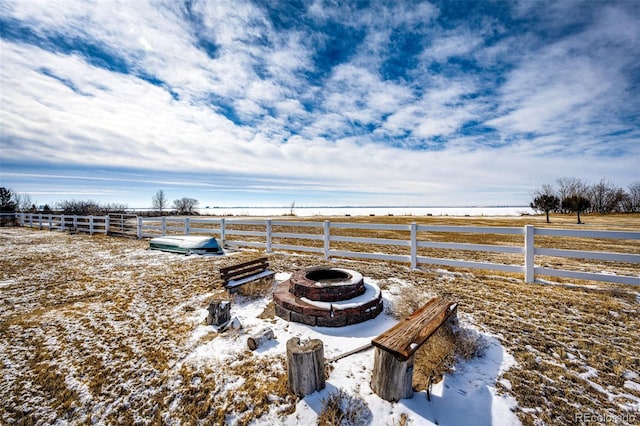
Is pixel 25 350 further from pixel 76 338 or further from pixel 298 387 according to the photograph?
pixel 298 387

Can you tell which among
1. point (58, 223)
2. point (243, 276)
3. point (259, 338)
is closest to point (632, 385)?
point (259, 338)

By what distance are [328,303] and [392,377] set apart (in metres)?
1.87

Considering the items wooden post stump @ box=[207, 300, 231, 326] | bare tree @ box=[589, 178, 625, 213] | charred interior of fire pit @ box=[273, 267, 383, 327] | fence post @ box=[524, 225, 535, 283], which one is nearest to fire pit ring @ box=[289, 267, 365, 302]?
charred interior of fire pit @ box=[273, 267, 383, 327]

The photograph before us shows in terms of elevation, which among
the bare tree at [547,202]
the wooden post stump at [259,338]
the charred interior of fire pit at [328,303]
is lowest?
the wooden post stump at [259,338]

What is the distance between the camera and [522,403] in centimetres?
269

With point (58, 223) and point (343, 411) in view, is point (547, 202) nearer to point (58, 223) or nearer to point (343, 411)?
point (343, 411)

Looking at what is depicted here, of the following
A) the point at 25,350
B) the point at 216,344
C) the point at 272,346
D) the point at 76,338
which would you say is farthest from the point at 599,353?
the point at 25,350

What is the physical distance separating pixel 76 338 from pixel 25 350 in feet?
1.85

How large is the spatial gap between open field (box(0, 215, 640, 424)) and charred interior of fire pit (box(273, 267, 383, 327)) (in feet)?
1.19

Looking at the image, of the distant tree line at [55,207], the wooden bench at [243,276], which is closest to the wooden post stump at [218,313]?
the wooden bench at [243,276]

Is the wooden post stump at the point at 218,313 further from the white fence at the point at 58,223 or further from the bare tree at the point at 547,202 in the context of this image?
the bare tree at the point at 547,202

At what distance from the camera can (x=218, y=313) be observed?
171 inches

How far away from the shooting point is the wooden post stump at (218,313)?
4.35m

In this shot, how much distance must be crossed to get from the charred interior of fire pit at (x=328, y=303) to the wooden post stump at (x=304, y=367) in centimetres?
141
